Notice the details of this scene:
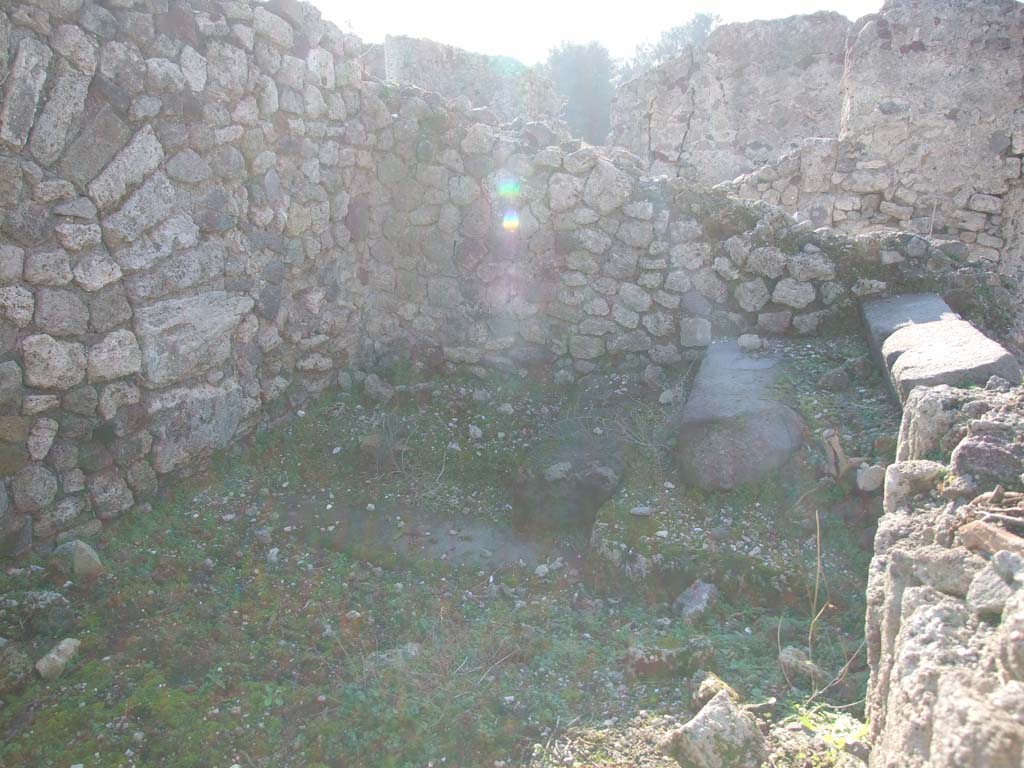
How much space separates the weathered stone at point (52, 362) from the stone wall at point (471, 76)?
Answer: 6.96 meters

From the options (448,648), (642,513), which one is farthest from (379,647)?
(642,513)

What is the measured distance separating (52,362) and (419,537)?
1845mm

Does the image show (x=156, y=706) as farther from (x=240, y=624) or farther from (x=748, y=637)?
(x=748, y=637)

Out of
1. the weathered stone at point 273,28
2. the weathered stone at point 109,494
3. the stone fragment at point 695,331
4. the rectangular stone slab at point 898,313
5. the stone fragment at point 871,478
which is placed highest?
the weathered stone at point 273,28

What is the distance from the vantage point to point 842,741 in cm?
239

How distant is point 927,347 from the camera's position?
12.0 ft

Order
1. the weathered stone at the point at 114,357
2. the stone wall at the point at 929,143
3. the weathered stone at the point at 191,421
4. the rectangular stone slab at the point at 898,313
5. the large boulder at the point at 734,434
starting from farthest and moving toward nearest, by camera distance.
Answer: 1. the stone wall at the point at 929,143
2. the rectangular stone slab at the point at 898,313
3. the weathered stone at the point at 191,421
4. the large boulder at the point at 734,434
5. the weathered stone at the point at 114,357

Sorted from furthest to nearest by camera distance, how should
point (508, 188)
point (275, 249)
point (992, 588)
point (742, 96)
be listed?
point (742, 96)
point (508, 188)
point (275, 249)
point (992, 588)

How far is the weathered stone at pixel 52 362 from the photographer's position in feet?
11.1

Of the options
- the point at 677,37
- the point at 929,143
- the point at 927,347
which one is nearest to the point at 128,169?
the point at 927,347

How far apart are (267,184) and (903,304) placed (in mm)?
3581

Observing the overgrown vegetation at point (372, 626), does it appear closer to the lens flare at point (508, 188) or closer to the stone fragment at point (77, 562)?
the stone fragment at point (77, 562)

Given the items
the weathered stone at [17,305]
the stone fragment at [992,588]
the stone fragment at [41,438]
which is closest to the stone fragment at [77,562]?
the stone fragment at [41,438]

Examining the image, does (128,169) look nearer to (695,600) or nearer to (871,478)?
(695,600)
